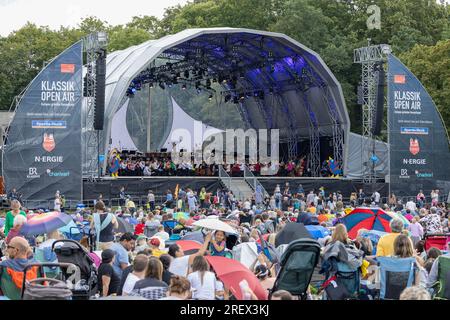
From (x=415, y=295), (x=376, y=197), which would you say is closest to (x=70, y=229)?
(x=415, y=295)

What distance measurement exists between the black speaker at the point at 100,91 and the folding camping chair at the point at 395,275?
22675mm

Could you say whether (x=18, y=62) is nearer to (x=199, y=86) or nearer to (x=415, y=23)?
(x=199, y=86)

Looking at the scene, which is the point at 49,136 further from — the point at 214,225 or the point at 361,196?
the point at 214,225

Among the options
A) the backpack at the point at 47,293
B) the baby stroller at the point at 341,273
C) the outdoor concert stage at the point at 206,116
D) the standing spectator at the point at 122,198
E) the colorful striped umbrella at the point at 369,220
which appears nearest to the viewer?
the backpack at the point at 47,293

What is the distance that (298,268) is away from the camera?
343 inches

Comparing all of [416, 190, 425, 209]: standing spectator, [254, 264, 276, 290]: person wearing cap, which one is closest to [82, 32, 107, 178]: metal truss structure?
[416, 190, 425, 209]: standing spectator

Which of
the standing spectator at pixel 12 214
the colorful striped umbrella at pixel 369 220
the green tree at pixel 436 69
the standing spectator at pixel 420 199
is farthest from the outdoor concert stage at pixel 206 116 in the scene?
the colorful striped umbrella at pixel 369 220

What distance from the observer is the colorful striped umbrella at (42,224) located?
12.0 m

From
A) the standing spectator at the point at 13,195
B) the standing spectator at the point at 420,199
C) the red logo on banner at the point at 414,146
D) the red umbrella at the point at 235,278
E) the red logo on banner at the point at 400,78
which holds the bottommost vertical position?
the standing spectator at the point at 420,199

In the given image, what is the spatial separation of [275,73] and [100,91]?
1240 centimetres

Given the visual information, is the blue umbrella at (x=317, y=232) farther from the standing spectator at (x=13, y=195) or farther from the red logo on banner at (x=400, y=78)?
the red logo on banner at (x=400, y=78)

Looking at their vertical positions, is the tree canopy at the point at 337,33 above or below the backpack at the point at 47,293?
above

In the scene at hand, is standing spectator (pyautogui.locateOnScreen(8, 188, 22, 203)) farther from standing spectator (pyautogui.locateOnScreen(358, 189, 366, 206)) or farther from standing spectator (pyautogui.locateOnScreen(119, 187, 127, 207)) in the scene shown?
standing spectator (pyautogui.locateOnScreen(358, 189, 366, 206))

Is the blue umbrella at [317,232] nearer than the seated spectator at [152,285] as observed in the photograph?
No
